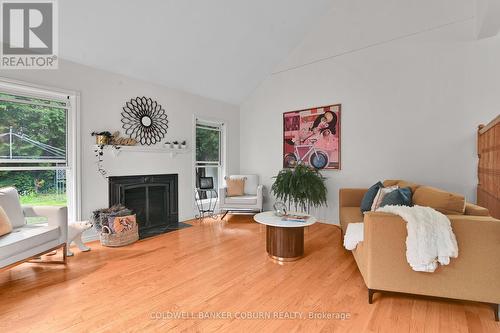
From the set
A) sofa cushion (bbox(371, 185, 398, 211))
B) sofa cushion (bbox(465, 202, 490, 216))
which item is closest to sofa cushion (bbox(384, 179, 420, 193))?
sofa cushion (bbox(371, 185, 398, 211))

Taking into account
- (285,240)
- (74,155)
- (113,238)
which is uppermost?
(74,155)

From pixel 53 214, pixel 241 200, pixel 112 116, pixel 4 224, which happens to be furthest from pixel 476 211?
pixel 112 116

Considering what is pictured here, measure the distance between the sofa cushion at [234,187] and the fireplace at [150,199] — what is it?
0.98m

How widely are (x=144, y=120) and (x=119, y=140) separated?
530 millimetres

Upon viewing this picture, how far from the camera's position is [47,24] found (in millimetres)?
2678

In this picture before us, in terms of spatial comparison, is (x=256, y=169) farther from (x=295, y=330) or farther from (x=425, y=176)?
(x=295, y=330)

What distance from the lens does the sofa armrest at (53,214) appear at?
2518 millimetres

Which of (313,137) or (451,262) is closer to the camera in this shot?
(451,262)

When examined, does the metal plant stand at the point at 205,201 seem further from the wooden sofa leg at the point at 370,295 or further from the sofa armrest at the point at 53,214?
the wooden sofa leg at the point at 370,295

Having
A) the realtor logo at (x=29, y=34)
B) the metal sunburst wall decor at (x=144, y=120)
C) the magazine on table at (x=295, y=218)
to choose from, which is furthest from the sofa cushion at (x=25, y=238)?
the magazine on table at (x=295, y=218)

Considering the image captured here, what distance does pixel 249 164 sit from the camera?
210 inches

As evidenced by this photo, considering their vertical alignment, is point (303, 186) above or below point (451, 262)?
above

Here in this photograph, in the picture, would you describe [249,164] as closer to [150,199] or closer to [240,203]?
[240,203]

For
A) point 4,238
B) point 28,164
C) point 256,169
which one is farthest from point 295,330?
point 256,169
